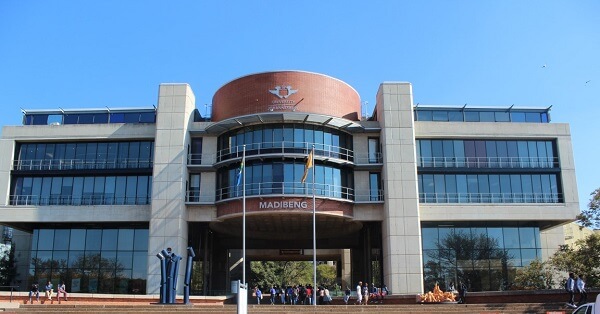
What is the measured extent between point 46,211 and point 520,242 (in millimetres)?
36634

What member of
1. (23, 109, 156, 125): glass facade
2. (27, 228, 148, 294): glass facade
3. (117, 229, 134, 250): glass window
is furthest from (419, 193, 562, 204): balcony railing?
(23, 109, 156, 125): glass facade

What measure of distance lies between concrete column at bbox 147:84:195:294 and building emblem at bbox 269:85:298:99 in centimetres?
715

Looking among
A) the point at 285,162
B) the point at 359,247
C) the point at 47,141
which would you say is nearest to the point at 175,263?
the point at 285,162

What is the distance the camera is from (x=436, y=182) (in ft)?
150

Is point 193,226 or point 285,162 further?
point 193,226

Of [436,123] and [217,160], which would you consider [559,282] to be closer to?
[436,123]

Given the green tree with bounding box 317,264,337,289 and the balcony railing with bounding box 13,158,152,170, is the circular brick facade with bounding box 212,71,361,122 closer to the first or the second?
the balcony railing with bounding box 13,158,152,170

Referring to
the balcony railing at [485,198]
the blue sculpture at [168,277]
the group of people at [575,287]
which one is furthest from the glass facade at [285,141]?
the group of people at [575,287]

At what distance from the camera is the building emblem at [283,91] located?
43969 millimetres

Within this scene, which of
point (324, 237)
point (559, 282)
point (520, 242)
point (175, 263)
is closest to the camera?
point (175, 263)

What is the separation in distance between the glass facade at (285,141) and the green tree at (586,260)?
53.9 ft

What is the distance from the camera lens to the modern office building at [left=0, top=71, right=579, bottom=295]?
42.9m

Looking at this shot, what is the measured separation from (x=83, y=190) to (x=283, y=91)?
1772cm

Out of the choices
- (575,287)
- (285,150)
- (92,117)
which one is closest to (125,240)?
(92,117)
